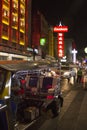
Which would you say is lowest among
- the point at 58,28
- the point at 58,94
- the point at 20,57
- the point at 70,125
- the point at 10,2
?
the point at 70,125

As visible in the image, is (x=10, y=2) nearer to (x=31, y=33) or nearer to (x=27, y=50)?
(x=27, y=50)

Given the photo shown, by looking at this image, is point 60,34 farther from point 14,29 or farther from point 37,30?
point 37,30

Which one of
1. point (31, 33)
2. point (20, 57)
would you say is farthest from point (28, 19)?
point (20, 57)

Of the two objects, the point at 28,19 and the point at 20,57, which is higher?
the point at 28,19

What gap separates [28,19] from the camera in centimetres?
6156

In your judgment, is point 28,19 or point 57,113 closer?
Answer: point 57,113

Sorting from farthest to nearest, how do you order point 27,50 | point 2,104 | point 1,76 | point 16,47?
point 27,50
point 16,47
point 1,76
point 2,104

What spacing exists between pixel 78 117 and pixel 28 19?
1997 inches

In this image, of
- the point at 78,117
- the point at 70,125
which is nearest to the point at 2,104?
the point at 70,125

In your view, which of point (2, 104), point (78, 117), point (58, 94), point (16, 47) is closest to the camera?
point (2, 104)

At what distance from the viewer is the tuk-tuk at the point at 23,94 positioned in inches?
255

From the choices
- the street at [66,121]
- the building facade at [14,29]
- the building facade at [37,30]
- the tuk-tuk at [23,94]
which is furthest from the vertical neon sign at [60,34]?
the tuk-tuk at [23,94]

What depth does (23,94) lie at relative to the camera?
34.0ft

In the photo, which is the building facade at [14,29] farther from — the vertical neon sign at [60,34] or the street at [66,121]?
the street at [66,121]
